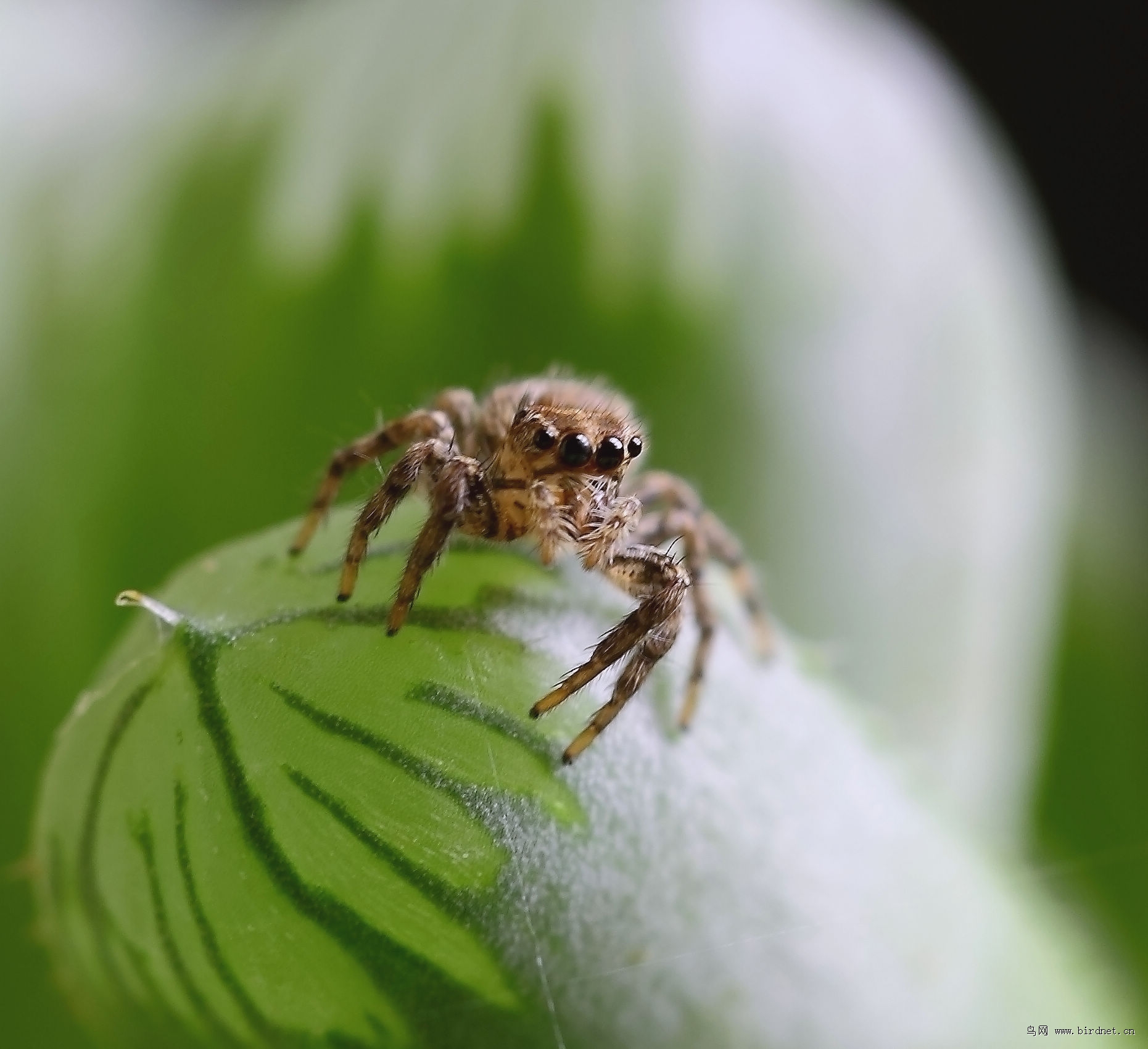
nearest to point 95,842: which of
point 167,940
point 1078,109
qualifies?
point 167,940

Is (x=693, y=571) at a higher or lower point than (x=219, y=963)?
higher

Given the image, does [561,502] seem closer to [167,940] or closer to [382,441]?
[382,441]

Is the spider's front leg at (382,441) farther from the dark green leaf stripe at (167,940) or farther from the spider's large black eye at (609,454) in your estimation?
the dark green leaf stripe at (167,940)

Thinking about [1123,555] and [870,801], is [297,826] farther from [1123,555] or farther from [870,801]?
[1123,555]

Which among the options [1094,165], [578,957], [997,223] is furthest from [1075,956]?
[1094,165]

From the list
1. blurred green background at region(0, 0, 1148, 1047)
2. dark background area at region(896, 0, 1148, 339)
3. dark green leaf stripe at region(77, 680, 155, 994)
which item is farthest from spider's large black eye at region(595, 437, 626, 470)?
dark background area at region(896, 0, 1148, 339)
